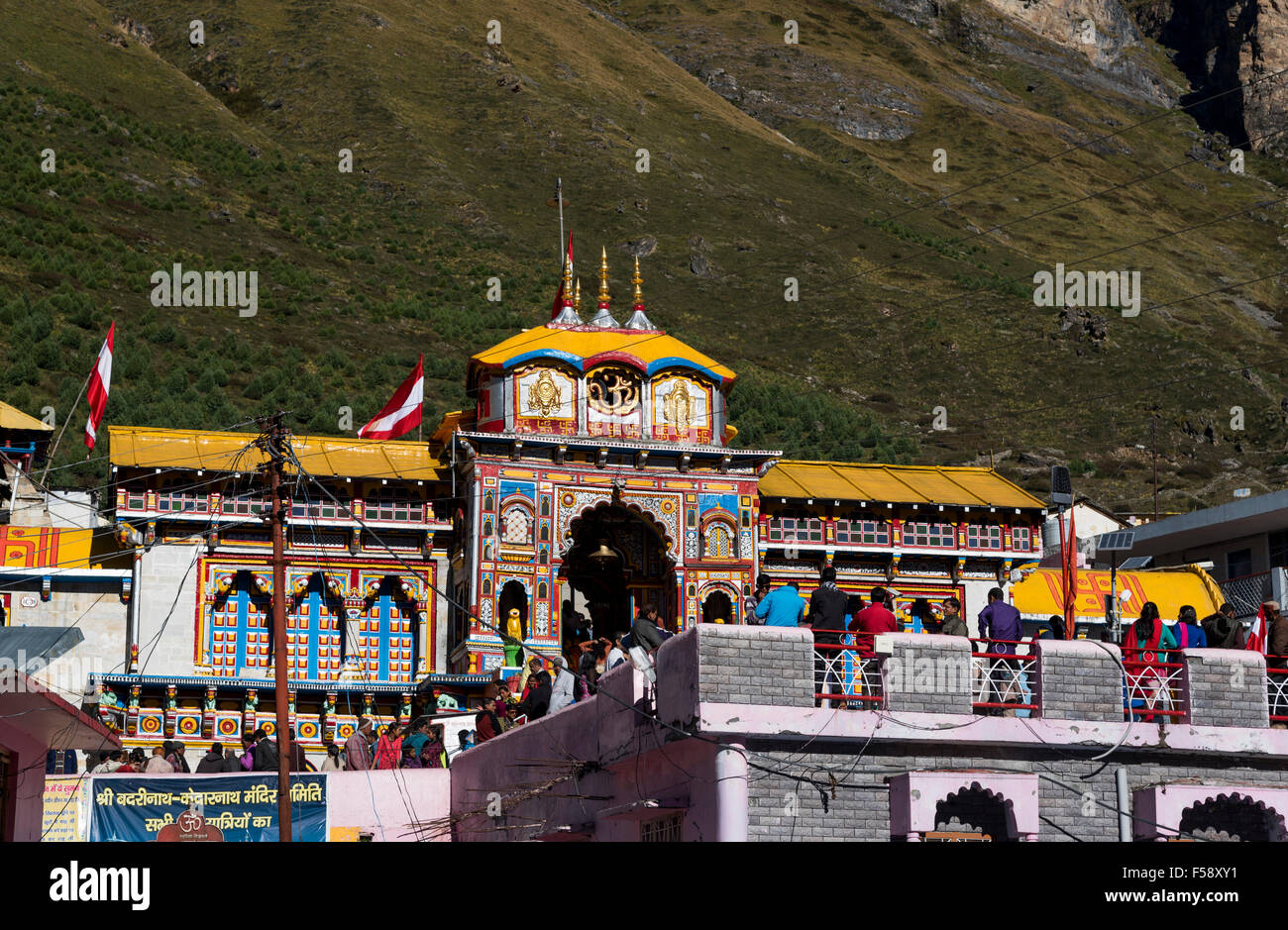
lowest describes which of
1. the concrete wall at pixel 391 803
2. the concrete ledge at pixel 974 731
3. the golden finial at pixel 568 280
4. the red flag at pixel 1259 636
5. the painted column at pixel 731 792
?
the concrete wall at pixel 391 803

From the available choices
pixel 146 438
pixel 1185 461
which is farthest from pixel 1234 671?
pixel 1185 461

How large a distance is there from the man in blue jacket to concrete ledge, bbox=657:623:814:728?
3.87 feet

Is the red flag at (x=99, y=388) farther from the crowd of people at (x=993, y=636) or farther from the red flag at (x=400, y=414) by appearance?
the crowd of people at (x=993, y=636)

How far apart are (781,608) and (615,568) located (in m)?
19.6

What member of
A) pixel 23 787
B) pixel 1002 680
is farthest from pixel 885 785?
pixel 23 787

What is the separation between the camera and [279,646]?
21.9m

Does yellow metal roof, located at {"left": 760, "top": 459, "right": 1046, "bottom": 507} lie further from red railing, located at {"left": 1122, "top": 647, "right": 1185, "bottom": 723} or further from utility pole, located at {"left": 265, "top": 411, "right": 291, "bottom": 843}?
red railing, located at {"left": 1122, "top": 647, "right": 1185, "bottom": 723}

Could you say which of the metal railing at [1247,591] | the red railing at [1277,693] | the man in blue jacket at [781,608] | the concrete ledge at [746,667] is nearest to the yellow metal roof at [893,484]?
the metal railing at [1247,591]

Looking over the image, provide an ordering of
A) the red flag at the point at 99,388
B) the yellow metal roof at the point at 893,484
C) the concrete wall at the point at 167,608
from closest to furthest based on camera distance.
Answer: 1. the concrete wall at the point at 167,608
2. the red flag at the point at 99,388
3. the yellow metal roof at the point at 893,484

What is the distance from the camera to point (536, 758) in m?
20.9

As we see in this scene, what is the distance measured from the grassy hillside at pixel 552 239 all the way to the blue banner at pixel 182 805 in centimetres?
2829

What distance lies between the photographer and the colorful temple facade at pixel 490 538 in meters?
33.4

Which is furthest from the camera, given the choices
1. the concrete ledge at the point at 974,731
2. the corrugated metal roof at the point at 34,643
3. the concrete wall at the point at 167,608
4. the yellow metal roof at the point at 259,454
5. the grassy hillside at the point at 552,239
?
the grassy hillside at the point at 552,239

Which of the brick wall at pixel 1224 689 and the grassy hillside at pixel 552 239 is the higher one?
the grassy hillside at pixel 552 239
